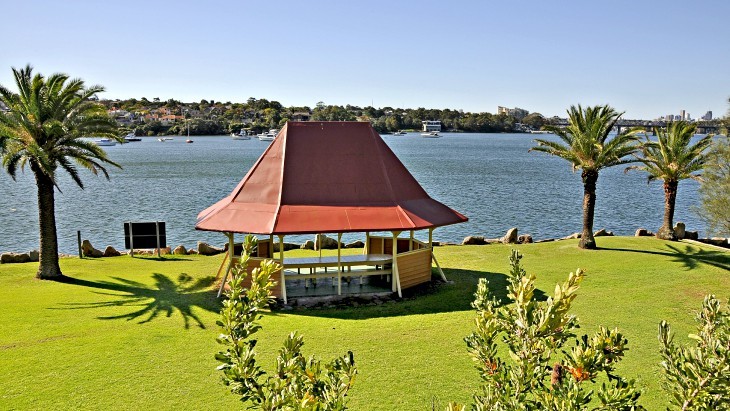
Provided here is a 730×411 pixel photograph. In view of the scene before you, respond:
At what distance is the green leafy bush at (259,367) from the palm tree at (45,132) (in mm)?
14838

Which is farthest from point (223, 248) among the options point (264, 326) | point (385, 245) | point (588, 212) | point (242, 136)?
point (242, 136)

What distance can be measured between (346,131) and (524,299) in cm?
1424

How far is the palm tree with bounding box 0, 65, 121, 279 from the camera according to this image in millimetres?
16328

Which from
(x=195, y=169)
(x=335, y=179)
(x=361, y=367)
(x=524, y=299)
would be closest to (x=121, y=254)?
(x=335, y=179)

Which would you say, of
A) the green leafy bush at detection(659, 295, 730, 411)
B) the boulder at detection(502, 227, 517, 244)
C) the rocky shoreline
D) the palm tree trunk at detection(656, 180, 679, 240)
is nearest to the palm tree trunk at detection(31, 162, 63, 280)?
the rocky shoreline

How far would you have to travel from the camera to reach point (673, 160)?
23250 mm

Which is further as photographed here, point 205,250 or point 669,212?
point 669,212

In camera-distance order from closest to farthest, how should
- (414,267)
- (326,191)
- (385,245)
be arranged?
(326,191), (414,267), (385,245)

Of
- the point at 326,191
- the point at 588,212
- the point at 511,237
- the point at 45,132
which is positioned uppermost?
the point at 45,132

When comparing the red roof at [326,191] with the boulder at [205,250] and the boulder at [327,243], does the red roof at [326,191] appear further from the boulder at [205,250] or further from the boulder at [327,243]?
the boulder at [327,243]

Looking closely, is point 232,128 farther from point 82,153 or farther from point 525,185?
point 82,153

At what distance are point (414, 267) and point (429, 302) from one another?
173 cm

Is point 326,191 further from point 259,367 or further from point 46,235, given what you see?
point 259,367

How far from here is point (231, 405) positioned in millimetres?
8922
